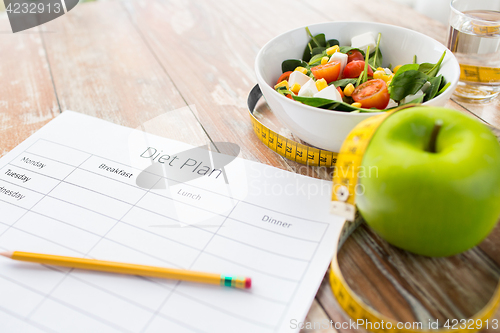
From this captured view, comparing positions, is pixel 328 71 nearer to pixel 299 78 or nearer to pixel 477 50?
pixel 299 78

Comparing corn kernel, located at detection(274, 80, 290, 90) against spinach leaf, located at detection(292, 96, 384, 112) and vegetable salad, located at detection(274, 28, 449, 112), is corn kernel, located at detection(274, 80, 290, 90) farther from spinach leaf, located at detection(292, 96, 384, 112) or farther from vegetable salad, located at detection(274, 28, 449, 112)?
spinach leaf, located at detection(292, 96, 384, 112)

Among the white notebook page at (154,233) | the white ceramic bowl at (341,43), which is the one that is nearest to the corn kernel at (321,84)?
the white ceramic bowl at (341,43)

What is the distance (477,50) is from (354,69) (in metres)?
0.36

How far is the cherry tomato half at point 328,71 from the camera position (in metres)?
0.92

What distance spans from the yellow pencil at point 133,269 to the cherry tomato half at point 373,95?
468 mm

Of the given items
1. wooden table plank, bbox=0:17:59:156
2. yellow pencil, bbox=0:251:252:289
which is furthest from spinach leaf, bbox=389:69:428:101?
wooden table plank, bbox=0:17:59:156

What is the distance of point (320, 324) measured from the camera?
58 centimetres

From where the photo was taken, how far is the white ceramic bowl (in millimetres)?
763

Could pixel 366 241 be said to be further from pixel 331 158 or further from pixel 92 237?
pixel 92 237

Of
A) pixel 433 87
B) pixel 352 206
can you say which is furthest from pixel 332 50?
pixel 352 206

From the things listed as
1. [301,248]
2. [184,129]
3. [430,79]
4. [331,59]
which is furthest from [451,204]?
[184,129]

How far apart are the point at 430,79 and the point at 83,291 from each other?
2.67ft

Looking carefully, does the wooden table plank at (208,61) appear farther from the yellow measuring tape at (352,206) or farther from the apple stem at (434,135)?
the apple stem at (434,135)

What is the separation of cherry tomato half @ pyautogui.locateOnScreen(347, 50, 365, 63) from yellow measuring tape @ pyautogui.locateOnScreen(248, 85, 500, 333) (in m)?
0.29
